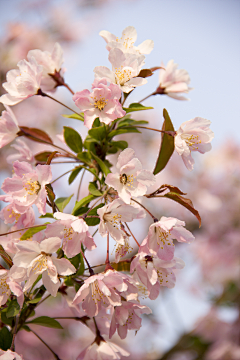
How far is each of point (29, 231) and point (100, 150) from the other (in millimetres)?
397

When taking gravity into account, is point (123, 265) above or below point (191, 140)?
below

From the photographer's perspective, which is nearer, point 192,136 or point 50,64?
point 192,136

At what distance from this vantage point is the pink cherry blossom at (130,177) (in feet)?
2.95

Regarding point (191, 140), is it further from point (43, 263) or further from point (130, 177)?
point (43, 263)

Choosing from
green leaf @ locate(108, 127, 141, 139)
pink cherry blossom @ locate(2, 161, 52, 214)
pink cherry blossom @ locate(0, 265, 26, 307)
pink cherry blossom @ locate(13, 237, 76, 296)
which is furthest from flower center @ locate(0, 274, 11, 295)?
green leaf @ locate(108, 127, 141, 139)

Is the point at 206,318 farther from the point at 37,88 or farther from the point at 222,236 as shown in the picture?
the point at 37,88

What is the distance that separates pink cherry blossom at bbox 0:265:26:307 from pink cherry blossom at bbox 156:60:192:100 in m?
0.92

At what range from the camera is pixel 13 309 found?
37.5 inches

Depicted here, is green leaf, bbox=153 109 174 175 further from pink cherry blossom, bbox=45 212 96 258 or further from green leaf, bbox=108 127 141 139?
pink cherry blossom, bbox=45 212 96 258

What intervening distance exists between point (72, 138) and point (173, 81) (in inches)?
20.7

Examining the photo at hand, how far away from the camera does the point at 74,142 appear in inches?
45.2

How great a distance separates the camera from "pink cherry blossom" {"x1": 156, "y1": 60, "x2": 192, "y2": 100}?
1306 millimetres

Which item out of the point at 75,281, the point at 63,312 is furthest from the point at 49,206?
the point at 63,312

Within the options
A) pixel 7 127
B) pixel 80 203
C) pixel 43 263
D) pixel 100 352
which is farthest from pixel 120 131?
pixel 100 352
